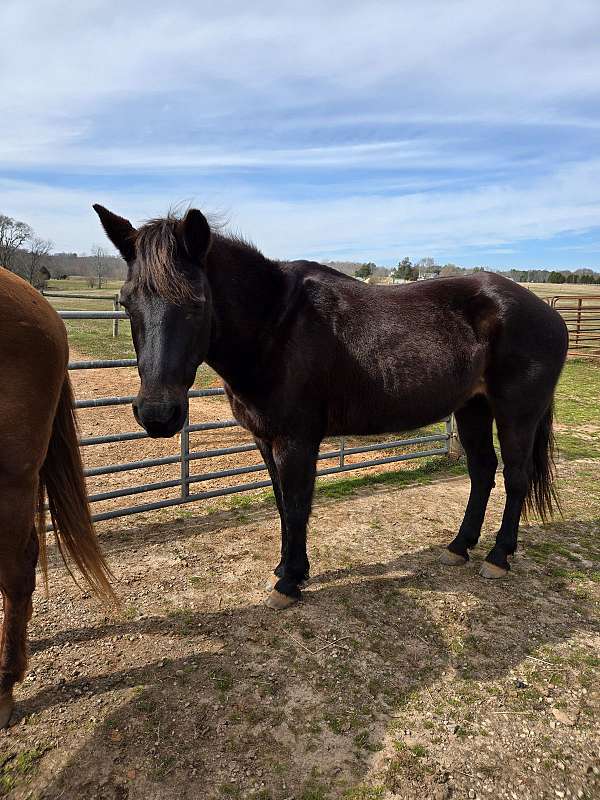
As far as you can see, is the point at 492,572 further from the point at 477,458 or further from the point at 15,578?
the point at 15,578

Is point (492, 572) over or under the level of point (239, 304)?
under

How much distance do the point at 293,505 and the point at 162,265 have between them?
1588mm

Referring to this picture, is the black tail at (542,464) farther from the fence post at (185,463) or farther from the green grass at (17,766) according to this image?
the green grass at (17,766)

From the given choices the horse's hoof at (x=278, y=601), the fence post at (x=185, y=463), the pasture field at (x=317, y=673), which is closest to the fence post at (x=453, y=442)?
the pasture field at (x=317, y=673)

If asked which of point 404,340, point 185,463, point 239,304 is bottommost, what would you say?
point 185,463

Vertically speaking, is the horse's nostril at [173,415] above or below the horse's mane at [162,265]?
below

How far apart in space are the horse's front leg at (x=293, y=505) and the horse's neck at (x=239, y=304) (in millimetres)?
542

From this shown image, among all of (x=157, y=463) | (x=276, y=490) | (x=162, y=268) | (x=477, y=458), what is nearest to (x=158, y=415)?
(x=162, y=268)

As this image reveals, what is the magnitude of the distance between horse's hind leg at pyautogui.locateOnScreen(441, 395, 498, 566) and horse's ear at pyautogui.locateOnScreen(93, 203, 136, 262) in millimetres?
2576

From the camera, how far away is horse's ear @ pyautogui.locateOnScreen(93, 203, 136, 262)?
2.30 metres

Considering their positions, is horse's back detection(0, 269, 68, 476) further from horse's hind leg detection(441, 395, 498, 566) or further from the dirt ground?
horse's hind leg detection(441, 395, 498, 566)

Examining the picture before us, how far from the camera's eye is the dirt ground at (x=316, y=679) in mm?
1807

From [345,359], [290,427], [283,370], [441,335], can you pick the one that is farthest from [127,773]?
[441,335]

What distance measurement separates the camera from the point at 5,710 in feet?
6.64
